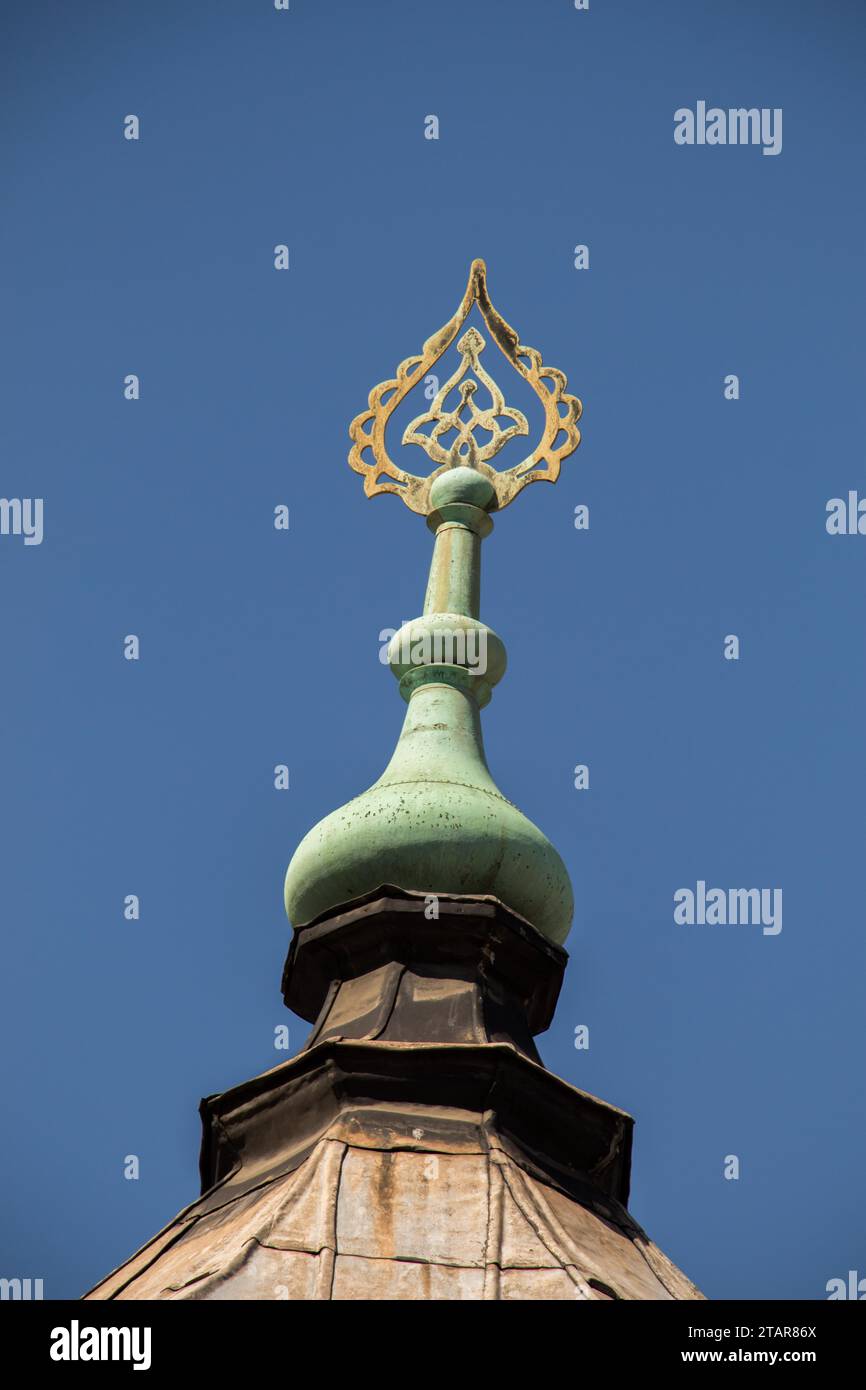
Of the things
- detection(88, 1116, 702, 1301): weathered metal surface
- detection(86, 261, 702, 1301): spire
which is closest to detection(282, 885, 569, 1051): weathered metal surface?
detection(86, 261, 702, 1301): spire

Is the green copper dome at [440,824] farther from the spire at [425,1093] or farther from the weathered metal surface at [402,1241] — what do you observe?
the weathered metal surface at [402,1241]

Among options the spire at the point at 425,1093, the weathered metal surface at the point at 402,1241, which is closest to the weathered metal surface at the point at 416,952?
the spire at the point at 425,1093

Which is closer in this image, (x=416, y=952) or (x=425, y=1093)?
(x=425, y=1093)

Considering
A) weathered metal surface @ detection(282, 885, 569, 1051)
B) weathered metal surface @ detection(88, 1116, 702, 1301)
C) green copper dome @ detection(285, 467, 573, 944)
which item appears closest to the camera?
weathered metal surface @ detection(88, 1116, 702, 1301)

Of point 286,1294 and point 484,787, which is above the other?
point 484,787

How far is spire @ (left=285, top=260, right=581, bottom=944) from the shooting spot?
79.8 ft

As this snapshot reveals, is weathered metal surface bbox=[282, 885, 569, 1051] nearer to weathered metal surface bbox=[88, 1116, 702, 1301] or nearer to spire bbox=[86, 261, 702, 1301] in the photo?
spire bbox=[86, 261, 702, 1301]

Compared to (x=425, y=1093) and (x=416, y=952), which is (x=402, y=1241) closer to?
(x=425, y=1093)

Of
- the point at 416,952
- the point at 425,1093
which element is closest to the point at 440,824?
the point at 416,952

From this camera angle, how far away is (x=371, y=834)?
2441 cm

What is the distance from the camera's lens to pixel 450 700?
26.2m
